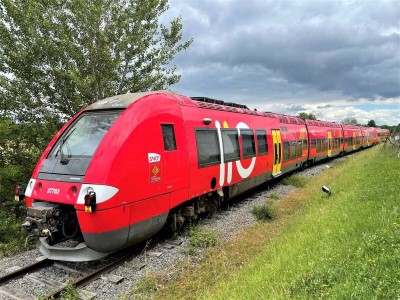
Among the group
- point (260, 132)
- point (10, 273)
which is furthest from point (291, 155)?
point (10, 273)

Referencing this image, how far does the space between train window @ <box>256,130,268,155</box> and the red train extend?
2865 millimetres

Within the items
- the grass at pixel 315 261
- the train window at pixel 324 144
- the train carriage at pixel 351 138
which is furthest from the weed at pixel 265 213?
the train carriage at pixel 351 138

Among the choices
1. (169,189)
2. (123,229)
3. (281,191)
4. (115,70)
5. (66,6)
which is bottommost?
(281,191)

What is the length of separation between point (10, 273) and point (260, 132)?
9.15 metres

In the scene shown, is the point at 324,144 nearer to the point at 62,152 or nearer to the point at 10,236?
the point at 62,152

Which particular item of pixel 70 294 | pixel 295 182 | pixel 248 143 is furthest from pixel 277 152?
pixel 70 294

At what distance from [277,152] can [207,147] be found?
6421 millimetres

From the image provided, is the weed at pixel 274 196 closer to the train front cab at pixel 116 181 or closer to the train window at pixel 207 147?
the train window at pixel 207 147

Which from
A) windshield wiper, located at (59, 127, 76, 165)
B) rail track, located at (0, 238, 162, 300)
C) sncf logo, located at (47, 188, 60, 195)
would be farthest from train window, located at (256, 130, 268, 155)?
sncf logo, located at (47, 188, 60, 195)

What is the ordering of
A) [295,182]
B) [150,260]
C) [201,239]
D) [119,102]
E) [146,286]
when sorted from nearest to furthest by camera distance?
[146,286] < [150,260] < [119,102] < [201,239] < [295,182]

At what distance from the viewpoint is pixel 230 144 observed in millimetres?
9883

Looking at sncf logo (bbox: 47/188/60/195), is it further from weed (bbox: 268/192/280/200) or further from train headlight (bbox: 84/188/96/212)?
weed (bbox: 268/192/280/200)

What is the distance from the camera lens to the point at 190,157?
303 inches

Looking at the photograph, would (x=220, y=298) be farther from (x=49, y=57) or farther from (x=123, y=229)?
(x=49, y=57)
